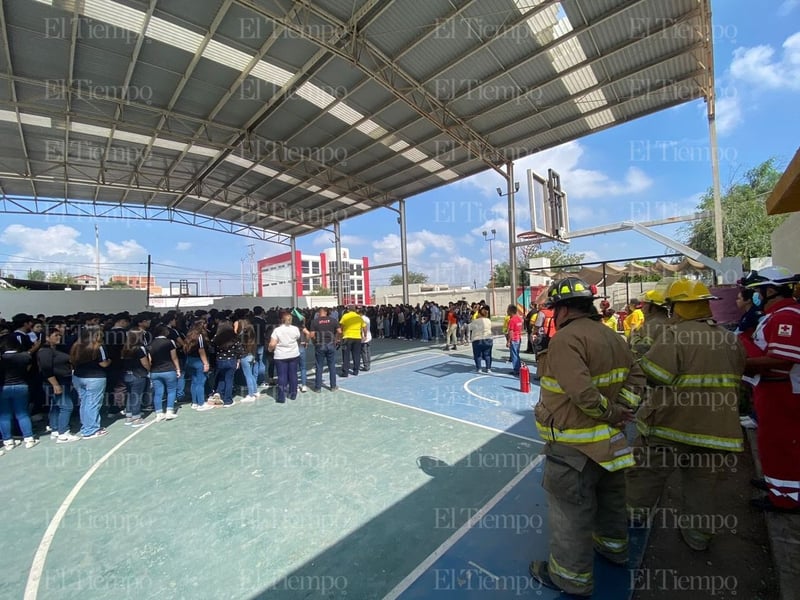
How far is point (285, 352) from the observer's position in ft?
20.9

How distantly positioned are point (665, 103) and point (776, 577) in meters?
11.1

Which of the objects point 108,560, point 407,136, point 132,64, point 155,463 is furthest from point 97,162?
point 108,560

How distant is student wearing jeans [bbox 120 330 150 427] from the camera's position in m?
5.32

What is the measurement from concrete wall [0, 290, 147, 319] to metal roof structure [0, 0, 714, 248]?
4492 mm

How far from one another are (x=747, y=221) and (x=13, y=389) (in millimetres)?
26937

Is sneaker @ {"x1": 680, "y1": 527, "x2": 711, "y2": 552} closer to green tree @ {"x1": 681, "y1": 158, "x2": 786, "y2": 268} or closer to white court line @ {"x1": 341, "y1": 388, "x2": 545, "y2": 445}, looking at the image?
white court line @ {"x1": 341, "y1": 388, "x2": 545, "y2": 445}

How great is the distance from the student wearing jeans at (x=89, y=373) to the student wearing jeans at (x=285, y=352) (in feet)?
7.67

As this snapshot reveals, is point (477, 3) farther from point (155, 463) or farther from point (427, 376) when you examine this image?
point (155, 463)

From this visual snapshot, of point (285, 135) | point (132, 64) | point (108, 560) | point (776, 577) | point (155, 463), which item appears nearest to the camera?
point (776, 577)

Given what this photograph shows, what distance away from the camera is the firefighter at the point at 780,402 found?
7.36ft

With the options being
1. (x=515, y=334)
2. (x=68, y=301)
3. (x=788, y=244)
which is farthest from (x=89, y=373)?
(x=68, y=301)

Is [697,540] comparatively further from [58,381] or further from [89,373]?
[58,381]

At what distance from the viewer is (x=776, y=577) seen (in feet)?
7.07

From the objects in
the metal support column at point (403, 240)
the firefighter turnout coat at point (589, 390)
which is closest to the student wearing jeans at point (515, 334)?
the firefighter turnout coat at point (589, 390)
